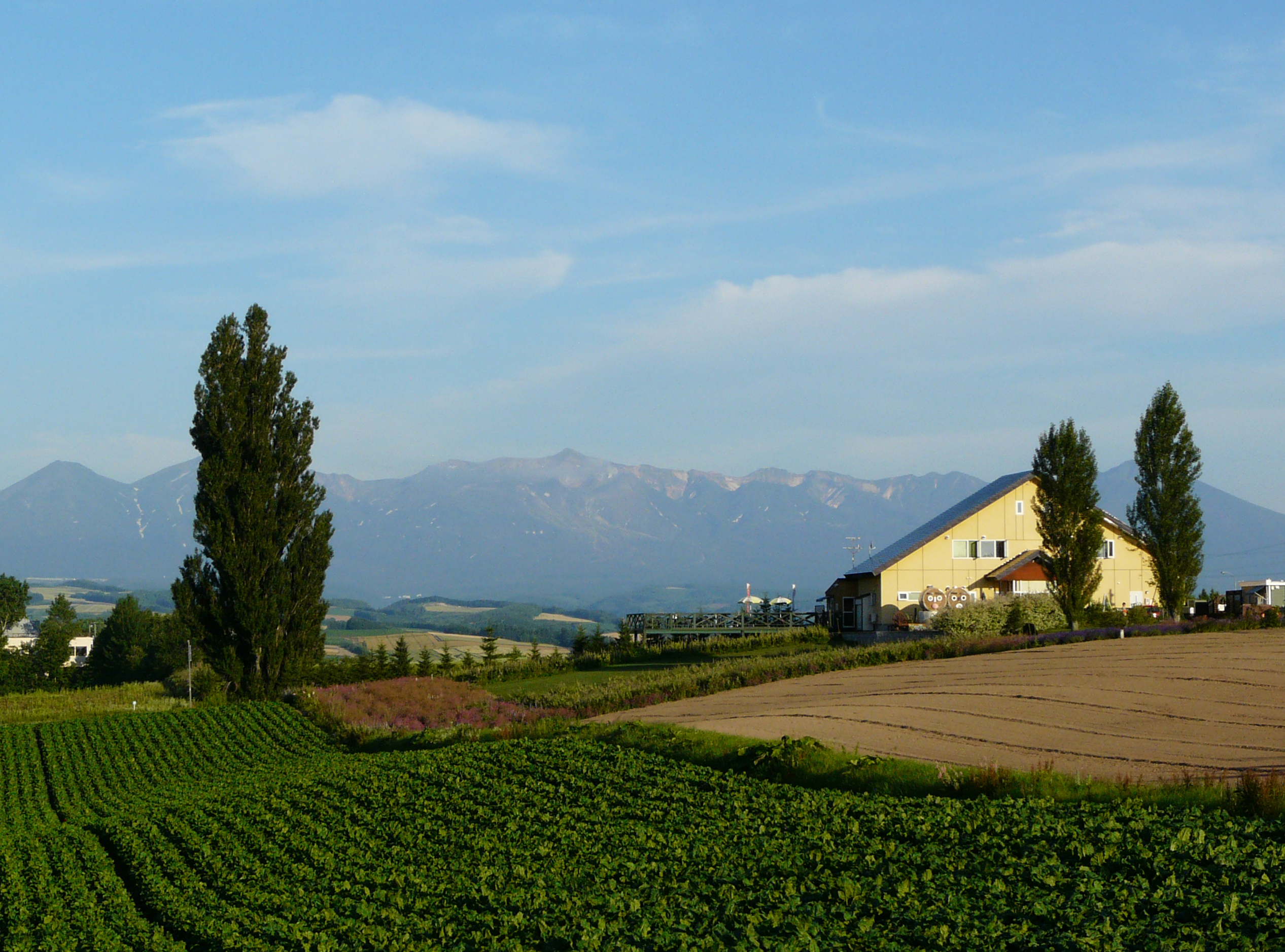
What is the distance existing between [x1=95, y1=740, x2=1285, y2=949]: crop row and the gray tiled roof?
36052 millimetres

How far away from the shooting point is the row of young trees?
42.9 meters

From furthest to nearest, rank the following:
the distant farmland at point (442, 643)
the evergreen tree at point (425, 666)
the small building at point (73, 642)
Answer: the distant farmland at point (442, 643) < the small building at point (73, 642) < the evergreen tree at point (425, 666)

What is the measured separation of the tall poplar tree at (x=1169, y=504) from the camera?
45.7 metres

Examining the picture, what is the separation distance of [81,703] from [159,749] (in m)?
16.3

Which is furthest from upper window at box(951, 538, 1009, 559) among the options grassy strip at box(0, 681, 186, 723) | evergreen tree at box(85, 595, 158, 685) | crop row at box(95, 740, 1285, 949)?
evergreen tree at box(85, 595, 158, 685)

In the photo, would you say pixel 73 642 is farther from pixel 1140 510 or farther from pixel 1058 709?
pixel 1058 709

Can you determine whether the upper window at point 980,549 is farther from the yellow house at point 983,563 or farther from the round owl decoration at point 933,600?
the round owl decoration at point 933,600

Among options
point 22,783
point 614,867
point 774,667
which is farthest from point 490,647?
point 614,867

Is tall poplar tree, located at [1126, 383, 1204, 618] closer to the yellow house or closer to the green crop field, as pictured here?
the yellow house

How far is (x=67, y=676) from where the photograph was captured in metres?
90.6

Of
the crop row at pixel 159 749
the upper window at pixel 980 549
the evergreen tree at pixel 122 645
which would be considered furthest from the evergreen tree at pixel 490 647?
the evergreen tree at pixel 122 645

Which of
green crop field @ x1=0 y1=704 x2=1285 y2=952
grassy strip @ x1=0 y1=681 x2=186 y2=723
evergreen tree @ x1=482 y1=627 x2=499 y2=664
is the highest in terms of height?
green crop field @ x1=0 y1=704 x2=1285 y2=952

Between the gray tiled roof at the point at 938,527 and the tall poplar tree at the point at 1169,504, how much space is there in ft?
25.4

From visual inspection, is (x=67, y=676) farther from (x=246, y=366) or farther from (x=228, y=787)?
(x=228, y=787)
